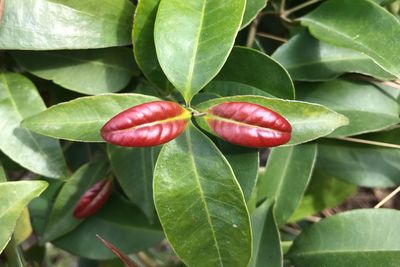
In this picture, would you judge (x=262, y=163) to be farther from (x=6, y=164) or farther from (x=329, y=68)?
(x=6, y=164)

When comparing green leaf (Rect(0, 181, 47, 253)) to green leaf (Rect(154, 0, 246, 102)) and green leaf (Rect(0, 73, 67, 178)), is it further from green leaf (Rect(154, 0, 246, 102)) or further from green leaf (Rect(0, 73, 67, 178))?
green leaf (Rect(154, 0, 246, 102))

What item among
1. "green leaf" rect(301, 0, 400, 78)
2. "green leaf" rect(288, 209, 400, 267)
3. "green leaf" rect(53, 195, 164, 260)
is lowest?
"green leaf" rect(53, 195, 164, 260)

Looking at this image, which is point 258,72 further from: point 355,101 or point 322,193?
point 322,193

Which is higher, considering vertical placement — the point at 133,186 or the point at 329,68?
the point at 329,68

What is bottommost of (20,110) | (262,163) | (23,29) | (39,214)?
(262,163)

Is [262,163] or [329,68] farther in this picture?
[262,163]

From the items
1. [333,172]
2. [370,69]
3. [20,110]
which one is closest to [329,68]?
[370,69]

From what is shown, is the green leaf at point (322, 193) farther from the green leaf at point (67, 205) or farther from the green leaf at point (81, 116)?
the green leaf at point (81, 116)

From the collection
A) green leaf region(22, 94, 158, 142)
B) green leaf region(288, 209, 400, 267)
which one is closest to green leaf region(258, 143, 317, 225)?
green leaf region(288, 209, 400, 267)
